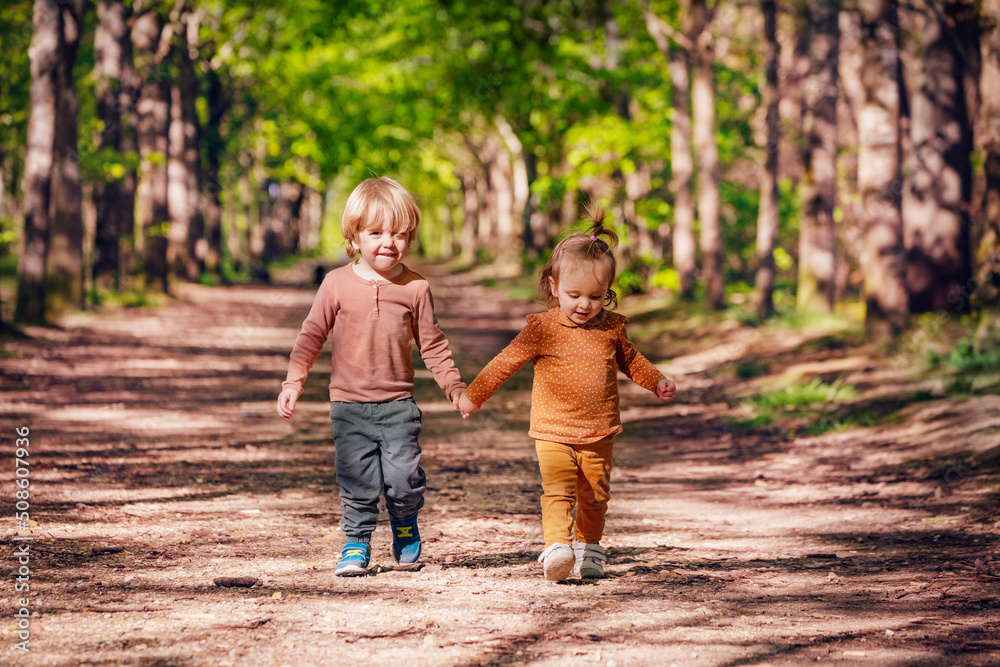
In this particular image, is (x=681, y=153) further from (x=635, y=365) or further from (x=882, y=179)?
(x=635, y=365)

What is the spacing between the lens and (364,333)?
15.6 ft

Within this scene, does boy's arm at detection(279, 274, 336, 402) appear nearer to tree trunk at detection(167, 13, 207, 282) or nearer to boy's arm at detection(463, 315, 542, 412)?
boy's arm at detection(463, 315, 542, 412)

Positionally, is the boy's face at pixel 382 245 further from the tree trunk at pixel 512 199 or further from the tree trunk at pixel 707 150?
the tree trunk at pixel 512 199

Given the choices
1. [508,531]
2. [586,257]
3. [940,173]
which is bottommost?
[508,531]

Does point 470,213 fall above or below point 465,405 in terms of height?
above

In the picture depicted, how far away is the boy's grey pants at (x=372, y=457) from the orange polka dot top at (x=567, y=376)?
38cm

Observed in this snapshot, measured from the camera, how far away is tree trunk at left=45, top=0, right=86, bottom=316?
15242 mm

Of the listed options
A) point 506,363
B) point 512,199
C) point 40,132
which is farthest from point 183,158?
point 506,363

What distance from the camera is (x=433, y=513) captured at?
21.1ft

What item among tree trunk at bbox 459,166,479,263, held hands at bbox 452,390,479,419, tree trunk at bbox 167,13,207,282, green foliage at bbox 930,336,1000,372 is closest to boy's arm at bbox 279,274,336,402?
held hands at bbox 452,390,479,419

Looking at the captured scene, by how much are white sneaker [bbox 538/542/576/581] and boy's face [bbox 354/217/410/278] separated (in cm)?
155

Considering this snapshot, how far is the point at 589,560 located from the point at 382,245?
1.85 metres

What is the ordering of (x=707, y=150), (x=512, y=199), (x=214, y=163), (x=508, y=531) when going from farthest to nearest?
(x=512, y=199) < (x=214, y=163) < (x=707, y=150) < (x=508, y=531)

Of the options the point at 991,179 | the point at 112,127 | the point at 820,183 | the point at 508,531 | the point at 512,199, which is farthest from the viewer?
the point at 512,199
